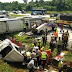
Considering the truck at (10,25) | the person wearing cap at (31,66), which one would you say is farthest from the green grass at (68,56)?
the truck at (10,25)

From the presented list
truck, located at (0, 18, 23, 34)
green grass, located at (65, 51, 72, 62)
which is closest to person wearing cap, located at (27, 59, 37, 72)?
green grass, located at (65, 51, 72, 62)

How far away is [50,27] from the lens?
62.8 ft

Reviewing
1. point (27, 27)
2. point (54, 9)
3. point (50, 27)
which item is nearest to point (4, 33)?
point (27, 27)

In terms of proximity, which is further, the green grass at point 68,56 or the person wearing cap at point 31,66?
the green grass at point 68,56

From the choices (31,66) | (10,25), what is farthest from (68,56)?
(10,25)

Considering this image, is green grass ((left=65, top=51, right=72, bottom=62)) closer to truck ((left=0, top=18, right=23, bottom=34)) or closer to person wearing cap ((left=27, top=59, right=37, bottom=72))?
person wearing cap ((left=27, top=59, right=37, bottom=72))

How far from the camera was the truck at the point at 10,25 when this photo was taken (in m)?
17.5

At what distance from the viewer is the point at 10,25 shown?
59.4 feet

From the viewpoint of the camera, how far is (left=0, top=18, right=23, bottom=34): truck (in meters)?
17.5

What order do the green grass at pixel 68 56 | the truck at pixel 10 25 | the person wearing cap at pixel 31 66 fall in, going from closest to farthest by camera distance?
the person wearing cap at pixel 31 66
the green grass at pixel 68 56
the truck at pixel 10 25

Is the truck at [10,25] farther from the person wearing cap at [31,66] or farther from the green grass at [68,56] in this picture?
the person wearing cap at [31,66]

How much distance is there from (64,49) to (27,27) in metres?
9.92

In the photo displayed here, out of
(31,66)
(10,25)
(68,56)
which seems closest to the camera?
(31,66)

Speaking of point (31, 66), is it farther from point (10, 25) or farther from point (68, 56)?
point (10, 25)
